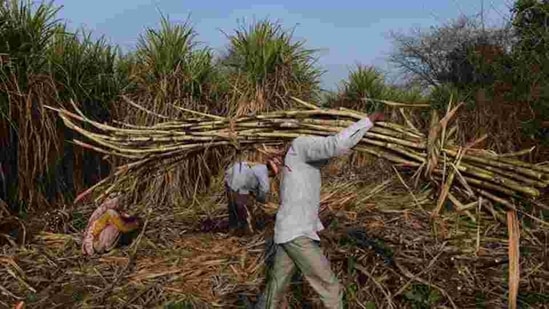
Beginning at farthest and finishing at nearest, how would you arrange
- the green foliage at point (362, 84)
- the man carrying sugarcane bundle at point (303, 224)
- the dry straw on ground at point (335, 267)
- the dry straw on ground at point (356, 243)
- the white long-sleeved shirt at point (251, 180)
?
the green foliage at point (362, 84)
the white long-sleeved shirt at point (251, 180)
the dry straw on ground at point (335, 267)
the man carrying sugarcane bundle at point (303, 224)
the dry straw on ground at point (356, 243)

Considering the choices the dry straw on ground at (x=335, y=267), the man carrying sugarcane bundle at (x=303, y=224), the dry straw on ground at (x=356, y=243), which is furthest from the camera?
the dry straw on ground at (x=335, y=267)

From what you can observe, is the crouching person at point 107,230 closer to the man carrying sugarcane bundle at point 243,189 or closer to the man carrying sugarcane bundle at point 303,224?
the man carrying sugarcane bundle at point 243,189

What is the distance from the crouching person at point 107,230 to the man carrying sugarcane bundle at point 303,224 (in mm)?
2068

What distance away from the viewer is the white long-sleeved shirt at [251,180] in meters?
6.64

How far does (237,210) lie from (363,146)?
9.14 ft

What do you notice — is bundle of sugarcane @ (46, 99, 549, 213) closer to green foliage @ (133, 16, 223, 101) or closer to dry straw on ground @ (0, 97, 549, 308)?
dry straw on ground @ (0, 97, 549, 308)

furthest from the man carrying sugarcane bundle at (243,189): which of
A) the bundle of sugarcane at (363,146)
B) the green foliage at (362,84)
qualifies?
the green foliage at (362,84)

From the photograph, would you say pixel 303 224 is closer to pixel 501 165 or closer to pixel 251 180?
pixel 501 165

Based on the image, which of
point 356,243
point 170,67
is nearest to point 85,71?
point 170,67

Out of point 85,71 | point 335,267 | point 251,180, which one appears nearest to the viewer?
point 335,267

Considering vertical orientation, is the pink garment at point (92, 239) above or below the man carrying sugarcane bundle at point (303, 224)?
below

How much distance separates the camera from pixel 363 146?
4277 millimetres

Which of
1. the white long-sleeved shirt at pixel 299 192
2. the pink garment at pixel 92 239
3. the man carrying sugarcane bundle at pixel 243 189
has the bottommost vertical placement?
the pink garment at pixel 92 239

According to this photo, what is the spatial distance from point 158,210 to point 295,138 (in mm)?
4104
